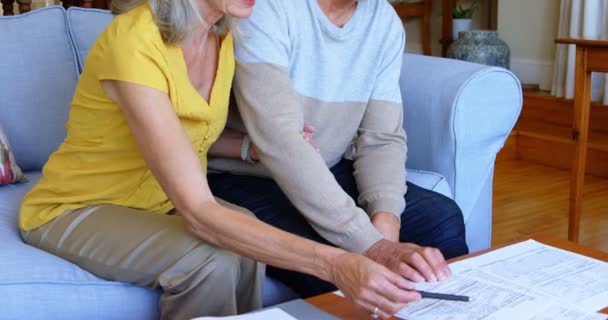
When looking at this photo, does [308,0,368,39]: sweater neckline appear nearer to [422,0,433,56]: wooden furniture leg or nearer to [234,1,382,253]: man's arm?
[234,1,382,253]: man's arm

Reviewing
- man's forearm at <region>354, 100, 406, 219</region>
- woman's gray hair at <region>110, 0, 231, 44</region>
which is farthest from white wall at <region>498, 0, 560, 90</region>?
woman's gray hair at <region>110, 0, 231, 44</region>

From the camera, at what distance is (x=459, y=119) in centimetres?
170

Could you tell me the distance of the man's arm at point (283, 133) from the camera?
132cm

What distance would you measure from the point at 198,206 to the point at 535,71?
322 cm

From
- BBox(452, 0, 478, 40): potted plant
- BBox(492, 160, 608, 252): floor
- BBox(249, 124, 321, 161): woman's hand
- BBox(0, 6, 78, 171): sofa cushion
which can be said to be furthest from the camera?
BBox(452, 0, 478, 40): potted plant

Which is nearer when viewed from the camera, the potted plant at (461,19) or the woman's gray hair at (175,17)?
the woman's gray hair at (175,17)

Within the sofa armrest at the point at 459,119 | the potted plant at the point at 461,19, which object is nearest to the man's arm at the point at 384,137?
the sofa armrest at the point at 459,119

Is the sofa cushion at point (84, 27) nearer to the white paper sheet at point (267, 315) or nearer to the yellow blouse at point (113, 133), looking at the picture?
the yellow blouse at point (113, 133)

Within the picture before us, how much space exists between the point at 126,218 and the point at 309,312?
1.42 ft

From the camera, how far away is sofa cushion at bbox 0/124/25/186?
1.69 meters

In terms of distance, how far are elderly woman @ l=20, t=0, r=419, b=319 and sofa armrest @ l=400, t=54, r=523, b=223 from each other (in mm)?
515

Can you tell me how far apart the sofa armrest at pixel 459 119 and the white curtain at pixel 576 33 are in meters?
1.87

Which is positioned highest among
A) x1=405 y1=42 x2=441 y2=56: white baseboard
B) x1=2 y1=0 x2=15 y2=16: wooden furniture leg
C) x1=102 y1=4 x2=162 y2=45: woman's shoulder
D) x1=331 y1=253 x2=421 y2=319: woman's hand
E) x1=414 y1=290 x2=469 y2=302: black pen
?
x1=102 y1=4 x2=162 y2=45: woman's shoulder

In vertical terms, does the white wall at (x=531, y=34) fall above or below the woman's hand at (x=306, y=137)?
below
